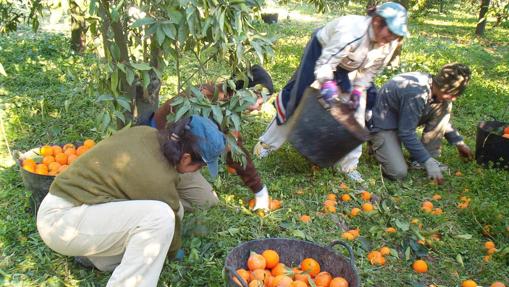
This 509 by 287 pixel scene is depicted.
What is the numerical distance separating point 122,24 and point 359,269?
2.17 m

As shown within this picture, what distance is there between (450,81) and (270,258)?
2.40 meters

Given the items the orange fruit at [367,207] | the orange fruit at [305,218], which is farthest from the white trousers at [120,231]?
the orange fruit at [367,207]

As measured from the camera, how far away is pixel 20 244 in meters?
2.90

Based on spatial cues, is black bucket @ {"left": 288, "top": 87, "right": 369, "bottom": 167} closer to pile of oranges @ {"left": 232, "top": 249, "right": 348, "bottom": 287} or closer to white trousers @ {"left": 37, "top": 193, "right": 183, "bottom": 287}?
pile of oranges @ {"left": 232, "top": 249, "right": 348, "bottom": 287}

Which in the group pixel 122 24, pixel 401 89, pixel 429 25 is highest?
pixel 122 24

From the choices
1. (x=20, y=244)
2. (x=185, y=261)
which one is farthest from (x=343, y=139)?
(x=20, y=244)

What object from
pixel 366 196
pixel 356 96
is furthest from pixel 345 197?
pixel 356 96

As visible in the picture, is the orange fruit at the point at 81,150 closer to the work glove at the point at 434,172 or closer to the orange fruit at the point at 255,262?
the orange fruit at the point at 255,262

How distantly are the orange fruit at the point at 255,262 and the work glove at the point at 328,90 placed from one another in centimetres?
109

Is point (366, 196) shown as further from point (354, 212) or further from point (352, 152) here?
point (352, 152)

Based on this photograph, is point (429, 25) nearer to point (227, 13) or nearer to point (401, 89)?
point (401, 89)

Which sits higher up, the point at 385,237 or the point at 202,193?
the point at 202,193

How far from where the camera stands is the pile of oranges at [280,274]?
2.40 m

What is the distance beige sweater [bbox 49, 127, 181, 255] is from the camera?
2.30 m
